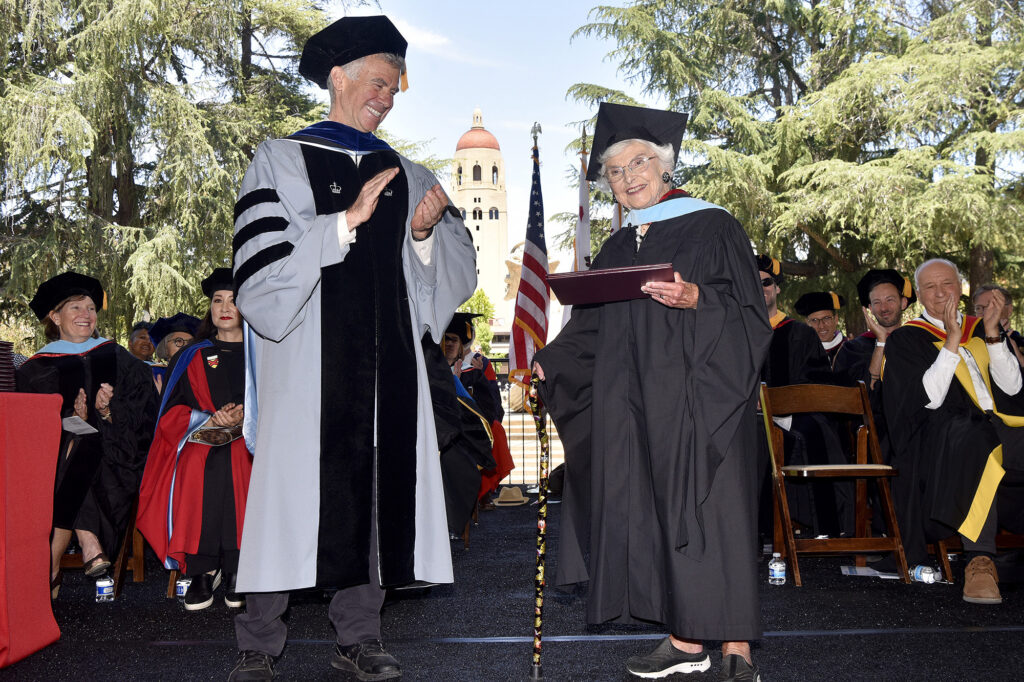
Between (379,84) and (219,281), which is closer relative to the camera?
(379,84)

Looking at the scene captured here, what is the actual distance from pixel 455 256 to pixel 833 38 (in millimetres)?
17330

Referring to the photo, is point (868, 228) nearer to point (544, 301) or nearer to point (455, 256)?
point (544, 301)

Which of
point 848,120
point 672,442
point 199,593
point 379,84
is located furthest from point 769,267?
point 848,120

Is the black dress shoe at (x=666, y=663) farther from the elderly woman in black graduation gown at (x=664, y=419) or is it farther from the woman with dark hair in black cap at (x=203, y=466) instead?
the woman with dark hair in black cap at (x=203, y=466)

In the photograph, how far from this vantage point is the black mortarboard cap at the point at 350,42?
3.73m

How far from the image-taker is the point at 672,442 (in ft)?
11.9

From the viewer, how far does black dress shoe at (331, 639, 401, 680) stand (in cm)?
360

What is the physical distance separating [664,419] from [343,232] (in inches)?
55.0

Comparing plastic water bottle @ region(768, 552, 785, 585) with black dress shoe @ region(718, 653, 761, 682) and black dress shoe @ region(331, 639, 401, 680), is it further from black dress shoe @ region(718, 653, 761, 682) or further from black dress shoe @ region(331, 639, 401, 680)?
black dress shoe @ region(331, 639, 401, 680)

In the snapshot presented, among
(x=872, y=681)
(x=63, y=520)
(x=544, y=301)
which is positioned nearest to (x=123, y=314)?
(x=544, y=301)

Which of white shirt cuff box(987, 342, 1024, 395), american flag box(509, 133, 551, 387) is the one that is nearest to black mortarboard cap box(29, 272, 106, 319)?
american flag box(509, 133, 551, 387)

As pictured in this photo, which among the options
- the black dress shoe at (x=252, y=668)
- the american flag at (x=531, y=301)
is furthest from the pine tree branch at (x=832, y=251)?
the black dress shoe at (x=252, y=668)

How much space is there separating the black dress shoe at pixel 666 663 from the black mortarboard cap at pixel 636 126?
196cm

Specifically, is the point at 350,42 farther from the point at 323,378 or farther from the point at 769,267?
the point at 769,267
